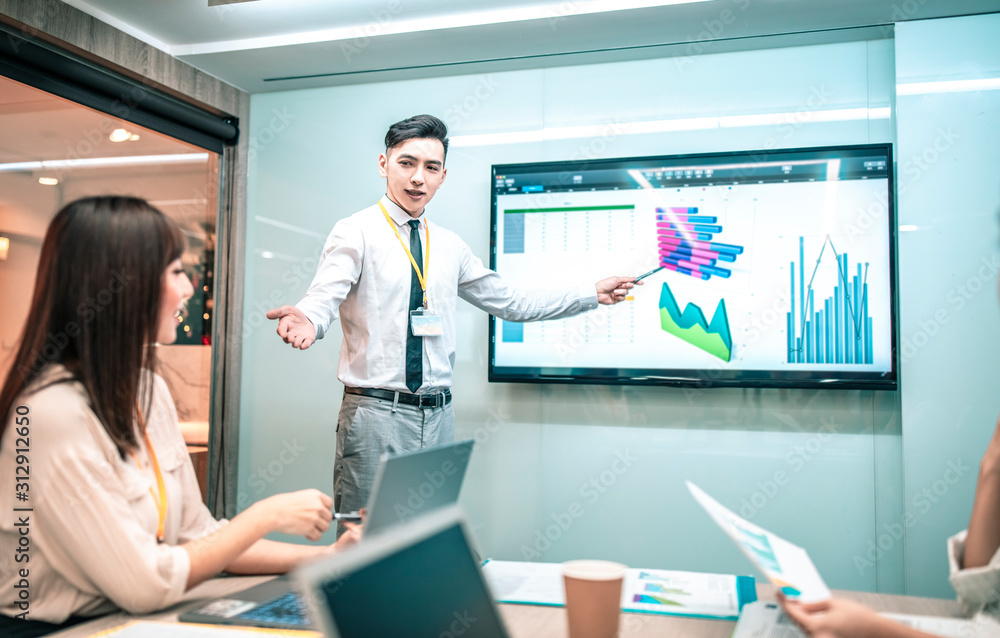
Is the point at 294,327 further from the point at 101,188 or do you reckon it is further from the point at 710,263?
the point at 710,263

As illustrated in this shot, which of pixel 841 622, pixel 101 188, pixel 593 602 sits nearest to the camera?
pixel 841 622

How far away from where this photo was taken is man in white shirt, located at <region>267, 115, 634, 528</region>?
2684 millimetres

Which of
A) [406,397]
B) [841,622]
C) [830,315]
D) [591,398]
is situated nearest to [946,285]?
[830,315]

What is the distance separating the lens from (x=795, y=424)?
3.11m

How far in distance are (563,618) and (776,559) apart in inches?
15.8

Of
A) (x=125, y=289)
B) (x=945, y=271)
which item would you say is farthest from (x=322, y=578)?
(x=945, y=271)

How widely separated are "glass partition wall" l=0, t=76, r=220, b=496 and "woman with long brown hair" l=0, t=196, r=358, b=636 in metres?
0.91

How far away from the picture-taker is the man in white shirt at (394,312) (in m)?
2.68

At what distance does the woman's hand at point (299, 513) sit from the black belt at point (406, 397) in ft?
4.20

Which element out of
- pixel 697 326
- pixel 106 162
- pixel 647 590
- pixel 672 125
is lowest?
pixel 647 590

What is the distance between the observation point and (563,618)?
1.35m

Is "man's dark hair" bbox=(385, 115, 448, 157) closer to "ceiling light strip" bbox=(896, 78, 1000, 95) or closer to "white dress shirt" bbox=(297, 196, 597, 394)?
"white dress shirt" bbox=(297, 196, 597, 394)

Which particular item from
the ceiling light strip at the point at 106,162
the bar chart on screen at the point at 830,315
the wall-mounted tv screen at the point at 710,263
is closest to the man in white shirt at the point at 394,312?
the wall-mounted tv screen at the point at 710,263

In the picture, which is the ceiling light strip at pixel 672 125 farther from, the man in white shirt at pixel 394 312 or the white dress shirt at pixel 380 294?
the white dress shirt at pixel 380 294
